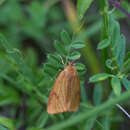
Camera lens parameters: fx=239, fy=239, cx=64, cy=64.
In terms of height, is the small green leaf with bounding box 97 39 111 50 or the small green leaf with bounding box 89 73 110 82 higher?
the small green leaf with bounding box 97 39 111 50

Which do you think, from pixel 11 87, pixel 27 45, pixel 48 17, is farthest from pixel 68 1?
pixel 11 87

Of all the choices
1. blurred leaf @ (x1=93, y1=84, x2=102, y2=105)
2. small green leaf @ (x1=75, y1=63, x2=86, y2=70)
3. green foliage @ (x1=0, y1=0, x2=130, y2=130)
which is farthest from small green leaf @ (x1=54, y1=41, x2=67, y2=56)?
blurred leaf @ (x1=93, y1=84, x2=102, y2=105)

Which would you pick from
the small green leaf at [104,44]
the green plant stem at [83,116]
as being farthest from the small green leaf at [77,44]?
the green plant stem at [83,116]

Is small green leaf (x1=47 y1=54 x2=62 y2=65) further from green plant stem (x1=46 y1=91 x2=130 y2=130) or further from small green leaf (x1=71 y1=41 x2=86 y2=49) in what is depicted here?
green plant stem (x1=46 y1=91 x2=130 y2=130)

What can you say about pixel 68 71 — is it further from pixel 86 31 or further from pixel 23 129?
pixel 86 31

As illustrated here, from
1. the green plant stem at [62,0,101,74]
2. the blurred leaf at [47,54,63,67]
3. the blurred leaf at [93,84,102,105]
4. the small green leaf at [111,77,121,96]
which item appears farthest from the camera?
the green plant stem at [62,0,101,74]
